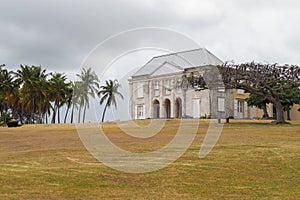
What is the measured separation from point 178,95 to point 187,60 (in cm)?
593

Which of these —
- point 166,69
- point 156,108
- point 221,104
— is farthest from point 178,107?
point 221,104

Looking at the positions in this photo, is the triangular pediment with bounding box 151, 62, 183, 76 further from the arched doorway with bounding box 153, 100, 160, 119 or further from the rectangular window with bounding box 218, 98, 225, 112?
the rectangular window with bounding box 218, 98, 225, 112

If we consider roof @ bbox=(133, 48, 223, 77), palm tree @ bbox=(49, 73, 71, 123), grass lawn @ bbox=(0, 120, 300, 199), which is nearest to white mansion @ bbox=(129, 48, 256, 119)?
roof @ bbox=(133, 48, 223, 77)

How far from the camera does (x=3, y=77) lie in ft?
270

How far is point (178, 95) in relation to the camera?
228ft

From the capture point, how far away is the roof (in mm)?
65125

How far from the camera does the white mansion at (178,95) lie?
67.2 meters

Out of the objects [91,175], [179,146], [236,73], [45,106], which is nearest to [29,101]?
[45,106]

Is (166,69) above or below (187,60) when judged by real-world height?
below

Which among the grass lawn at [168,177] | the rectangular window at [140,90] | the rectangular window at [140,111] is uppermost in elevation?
the rectangular window at [140,90]

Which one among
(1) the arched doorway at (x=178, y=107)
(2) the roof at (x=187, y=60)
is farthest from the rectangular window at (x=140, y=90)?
(1) the arched doorway at (x=178, y=107)

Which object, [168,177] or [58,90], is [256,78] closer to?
[168,177]

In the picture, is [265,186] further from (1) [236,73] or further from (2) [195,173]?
(1) [236,73]

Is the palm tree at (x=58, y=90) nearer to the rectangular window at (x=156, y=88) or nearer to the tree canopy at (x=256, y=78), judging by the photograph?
the rectangular window at (x=156, y=88)
